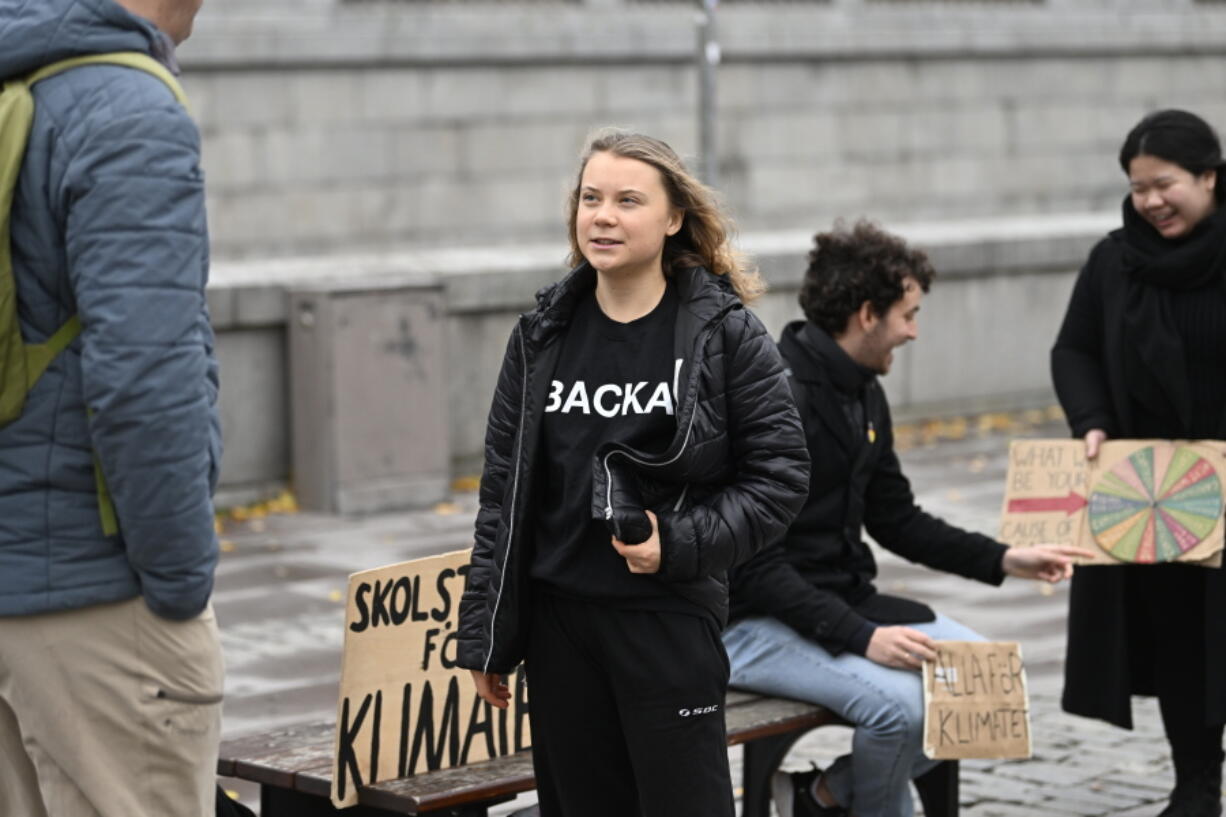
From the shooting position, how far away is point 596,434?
3.99 m

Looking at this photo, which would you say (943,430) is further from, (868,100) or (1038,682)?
(1038,682)

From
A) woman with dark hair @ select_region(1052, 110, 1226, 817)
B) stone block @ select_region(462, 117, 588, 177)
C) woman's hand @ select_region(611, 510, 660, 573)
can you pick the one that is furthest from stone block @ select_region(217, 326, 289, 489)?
woman's hand @ select_region(611, 510, 660, 573)

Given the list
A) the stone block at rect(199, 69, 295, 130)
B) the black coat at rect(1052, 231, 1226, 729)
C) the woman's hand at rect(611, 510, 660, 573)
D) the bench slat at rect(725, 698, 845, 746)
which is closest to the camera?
the woman's hand at rect(611, 510, 660, 573)

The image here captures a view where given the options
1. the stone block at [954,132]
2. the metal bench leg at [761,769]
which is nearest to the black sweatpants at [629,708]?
the metal bench leg at [761,769]

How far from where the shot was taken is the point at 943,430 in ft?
47.3

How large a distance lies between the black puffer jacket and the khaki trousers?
0.69 metres

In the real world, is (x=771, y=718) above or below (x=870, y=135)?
below

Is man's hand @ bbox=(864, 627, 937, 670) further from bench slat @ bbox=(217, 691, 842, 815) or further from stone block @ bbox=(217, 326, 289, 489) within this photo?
stone block @ bbox=(217, 326, 289, 489)

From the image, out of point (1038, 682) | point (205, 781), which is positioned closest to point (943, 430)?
point (1038, 682)

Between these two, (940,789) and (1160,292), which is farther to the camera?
(1160,292)

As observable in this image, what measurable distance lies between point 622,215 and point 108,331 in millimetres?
1108

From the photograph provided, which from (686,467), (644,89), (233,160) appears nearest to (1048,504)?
(686,467)

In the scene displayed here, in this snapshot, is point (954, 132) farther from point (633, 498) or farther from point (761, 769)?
point (633, 498)

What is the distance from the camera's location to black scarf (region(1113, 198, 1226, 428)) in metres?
5.83
